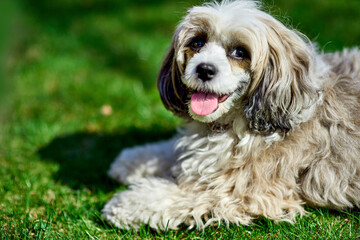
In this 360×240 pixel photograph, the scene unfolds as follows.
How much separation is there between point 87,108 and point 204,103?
2.50 meters

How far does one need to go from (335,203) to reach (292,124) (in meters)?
0.62

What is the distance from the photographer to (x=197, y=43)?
3.15 metres

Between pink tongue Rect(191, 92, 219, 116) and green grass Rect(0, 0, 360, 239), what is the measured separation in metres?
0.78

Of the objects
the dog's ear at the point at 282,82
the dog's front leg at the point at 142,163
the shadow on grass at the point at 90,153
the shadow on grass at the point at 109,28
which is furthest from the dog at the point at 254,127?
the shadow on grass at the point at 109,28

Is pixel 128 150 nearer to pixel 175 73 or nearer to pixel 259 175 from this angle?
pixel 175 73

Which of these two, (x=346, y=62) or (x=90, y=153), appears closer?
(x=346, y=62)

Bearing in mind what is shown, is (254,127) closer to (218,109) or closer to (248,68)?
(218,109)

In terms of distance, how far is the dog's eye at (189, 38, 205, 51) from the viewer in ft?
10.3

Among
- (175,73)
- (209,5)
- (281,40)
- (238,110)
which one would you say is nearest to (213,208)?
(238,110)

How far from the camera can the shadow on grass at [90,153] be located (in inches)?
160

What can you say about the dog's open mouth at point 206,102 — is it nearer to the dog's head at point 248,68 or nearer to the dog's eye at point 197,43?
the dog's head at point 248,68

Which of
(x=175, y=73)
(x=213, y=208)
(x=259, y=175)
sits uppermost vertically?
(x=175, y=73)

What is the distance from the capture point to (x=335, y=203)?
304 centimetres

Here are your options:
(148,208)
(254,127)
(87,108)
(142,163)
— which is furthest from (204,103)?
(87,108)
